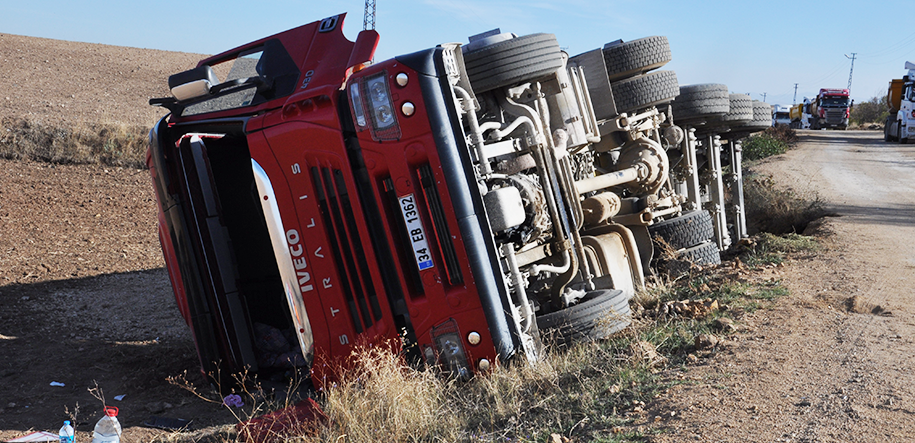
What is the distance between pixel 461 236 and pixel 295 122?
121 centimetres

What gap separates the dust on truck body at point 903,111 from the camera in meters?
23.0

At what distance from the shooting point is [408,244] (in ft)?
12.8

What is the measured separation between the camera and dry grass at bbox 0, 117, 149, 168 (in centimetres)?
1248

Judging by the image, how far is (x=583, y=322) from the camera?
4172 millimetres

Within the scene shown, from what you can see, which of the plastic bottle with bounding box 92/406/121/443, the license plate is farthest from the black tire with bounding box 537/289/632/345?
the plastic bottle with bounding box 92/406/121/443

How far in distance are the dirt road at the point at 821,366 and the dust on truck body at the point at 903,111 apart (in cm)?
1911

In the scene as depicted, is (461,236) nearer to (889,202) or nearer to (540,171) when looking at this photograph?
(540,171)

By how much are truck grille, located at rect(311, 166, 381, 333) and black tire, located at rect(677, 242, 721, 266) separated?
3.48 metres

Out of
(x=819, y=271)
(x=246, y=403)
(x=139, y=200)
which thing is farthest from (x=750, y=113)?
(x=139, y=200)

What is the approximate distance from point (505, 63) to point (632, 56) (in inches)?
91.5

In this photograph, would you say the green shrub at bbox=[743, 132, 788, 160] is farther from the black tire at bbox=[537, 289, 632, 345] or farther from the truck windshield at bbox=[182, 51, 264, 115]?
the truck windshield at bbox=[182, 51, 264, 115]

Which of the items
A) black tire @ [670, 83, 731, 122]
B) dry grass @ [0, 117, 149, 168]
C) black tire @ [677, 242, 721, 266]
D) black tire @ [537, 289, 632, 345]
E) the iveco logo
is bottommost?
black tire @ [677, 242, 721, 266]

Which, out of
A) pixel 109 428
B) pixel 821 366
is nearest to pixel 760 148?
pixel 821 366


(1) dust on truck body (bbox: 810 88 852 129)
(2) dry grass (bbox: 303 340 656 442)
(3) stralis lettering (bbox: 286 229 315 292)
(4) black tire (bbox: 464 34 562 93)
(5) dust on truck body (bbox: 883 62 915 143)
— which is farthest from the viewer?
(1) dust on truck body (bbox: 810 88 852 129)
